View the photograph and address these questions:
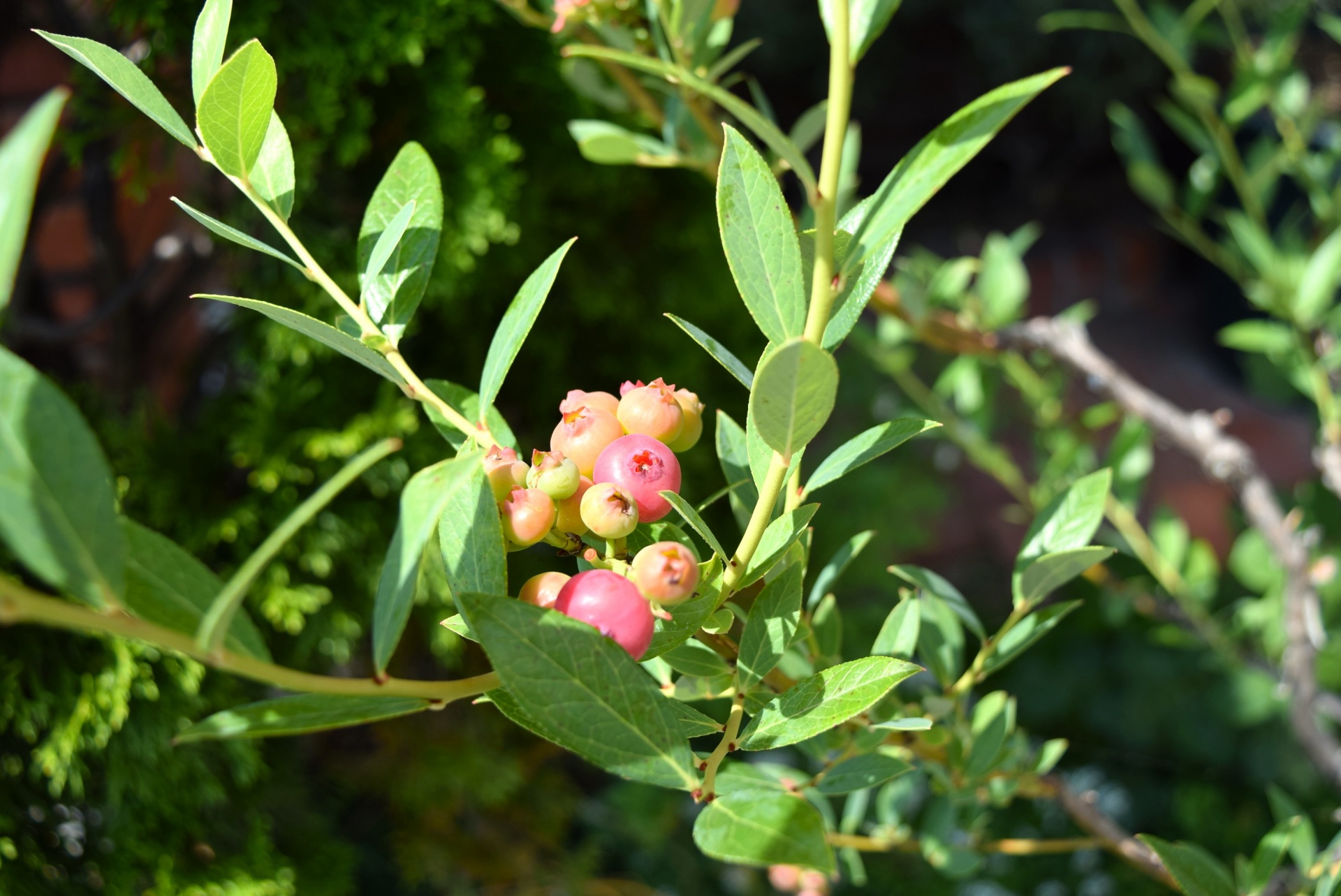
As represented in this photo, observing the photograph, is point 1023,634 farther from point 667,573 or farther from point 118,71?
point 118,71

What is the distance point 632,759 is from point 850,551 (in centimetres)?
16

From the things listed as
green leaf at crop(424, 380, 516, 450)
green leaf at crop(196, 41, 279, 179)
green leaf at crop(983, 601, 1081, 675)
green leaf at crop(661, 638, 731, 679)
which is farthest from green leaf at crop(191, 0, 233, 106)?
green leaf at crop(983, 601, 1081, 675)

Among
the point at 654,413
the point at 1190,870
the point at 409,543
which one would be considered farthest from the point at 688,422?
the point at 1190,870

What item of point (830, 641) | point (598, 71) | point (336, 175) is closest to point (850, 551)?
point (830, 641)

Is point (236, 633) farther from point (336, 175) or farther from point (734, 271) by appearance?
point (336, 175)

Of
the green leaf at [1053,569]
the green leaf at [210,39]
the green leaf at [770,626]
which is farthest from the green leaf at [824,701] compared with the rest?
the green leaf at [210,39]

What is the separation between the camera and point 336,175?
32.7 inches

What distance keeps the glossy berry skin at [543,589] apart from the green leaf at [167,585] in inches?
2.7

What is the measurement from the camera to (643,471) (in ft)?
0.84

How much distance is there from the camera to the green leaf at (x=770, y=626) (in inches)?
10.8

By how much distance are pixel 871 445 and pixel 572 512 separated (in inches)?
3.4

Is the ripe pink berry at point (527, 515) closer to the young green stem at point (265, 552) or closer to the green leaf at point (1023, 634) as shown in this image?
the young green stem at point (265, 552)

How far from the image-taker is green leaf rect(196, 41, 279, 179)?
0.24m

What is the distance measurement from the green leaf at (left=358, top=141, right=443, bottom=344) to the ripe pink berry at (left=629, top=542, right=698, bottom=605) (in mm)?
115
